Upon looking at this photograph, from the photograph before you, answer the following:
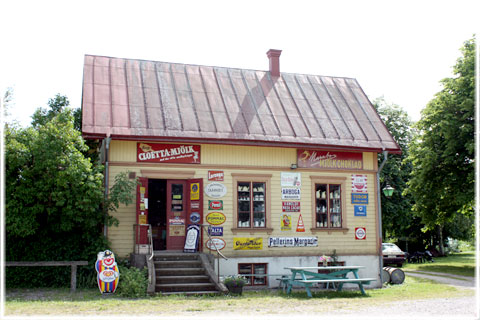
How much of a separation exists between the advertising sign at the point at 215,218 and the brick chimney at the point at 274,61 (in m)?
6.88

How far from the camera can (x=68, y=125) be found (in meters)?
14.6

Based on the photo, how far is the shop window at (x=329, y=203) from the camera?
1789cm

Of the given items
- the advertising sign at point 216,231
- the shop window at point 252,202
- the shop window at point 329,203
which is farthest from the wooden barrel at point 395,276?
the advertising sign at point 216,231

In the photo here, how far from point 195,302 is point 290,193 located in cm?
634

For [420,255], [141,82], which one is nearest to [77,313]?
[141,82]

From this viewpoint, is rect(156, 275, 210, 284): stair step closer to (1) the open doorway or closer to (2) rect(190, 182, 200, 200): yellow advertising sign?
A: (2) rect(190, 182, 200, 200): yellow advertising sign

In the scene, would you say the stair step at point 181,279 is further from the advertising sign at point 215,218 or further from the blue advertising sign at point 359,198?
the blue advertising sign at point 359,198

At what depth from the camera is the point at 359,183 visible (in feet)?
60.1

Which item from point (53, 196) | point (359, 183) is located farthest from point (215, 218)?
point (359, 183)

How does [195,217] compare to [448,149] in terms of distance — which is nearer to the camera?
[195,217]

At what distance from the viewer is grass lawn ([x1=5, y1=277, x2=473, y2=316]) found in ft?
35.7

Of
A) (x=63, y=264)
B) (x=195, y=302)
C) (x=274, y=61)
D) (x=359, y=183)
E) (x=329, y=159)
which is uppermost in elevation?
(x=274, y=61)

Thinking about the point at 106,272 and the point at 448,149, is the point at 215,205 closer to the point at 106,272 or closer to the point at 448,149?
the point at 106,272

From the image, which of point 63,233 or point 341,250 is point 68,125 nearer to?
point 63,233
